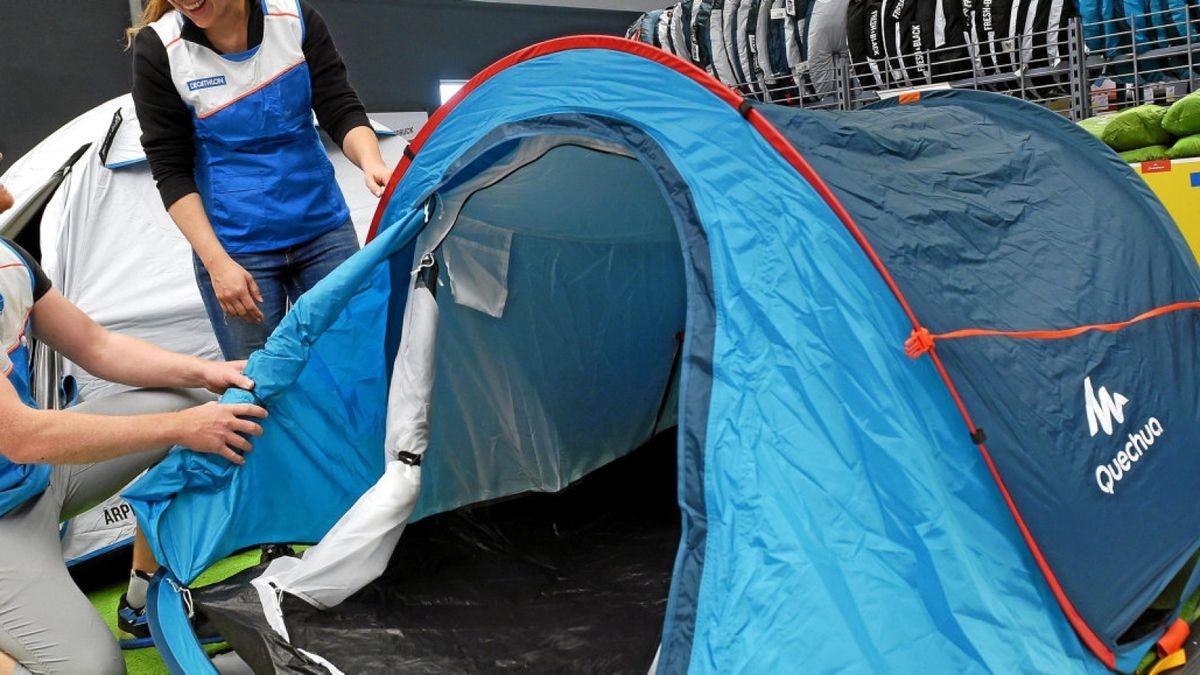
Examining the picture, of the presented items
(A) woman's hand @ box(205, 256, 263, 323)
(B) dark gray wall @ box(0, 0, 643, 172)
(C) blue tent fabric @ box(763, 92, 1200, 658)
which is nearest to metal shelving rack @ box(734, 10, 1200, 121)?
(C) blue tent fabric @ box(763, 92, 1200, 658)

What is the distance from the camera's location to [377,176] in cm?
187

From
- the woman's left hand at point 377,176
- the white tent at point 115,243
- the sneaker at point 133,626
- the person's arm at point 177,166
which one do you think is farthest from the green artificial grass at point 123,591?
the woman's left hand at point 377,176

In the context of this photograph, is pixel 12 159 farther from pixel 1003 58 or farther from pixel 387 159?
pixel 1003 58

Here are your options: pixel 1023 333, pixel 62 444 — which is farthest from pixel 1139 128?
pixel 62 444

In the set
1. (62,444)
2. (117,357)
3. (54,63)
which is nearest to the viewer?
(62,444)

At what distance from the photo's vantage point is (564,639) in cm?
167

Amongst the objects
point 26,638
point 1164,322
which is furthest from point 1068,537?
point 26,638

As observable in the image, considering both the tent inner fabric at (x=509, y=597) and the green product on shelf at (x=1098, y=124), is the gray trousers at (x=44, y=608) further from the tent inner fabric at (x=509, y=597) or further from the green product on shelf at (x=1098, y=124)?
the green product on shelf at (x=1098, y=124)

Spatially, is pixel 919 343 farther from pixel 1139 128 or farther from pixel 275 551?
pixel 1139 128

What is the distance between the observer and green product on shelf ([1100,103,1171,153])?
2.69 meters

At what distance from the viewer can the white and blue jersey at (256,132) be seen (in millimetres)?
1753

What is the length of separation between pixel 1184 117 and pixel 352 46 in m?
4.58

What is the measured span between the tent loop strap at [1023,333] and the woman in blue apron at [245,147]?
3.37ft

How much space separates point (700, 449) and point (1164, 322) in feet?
3.38
